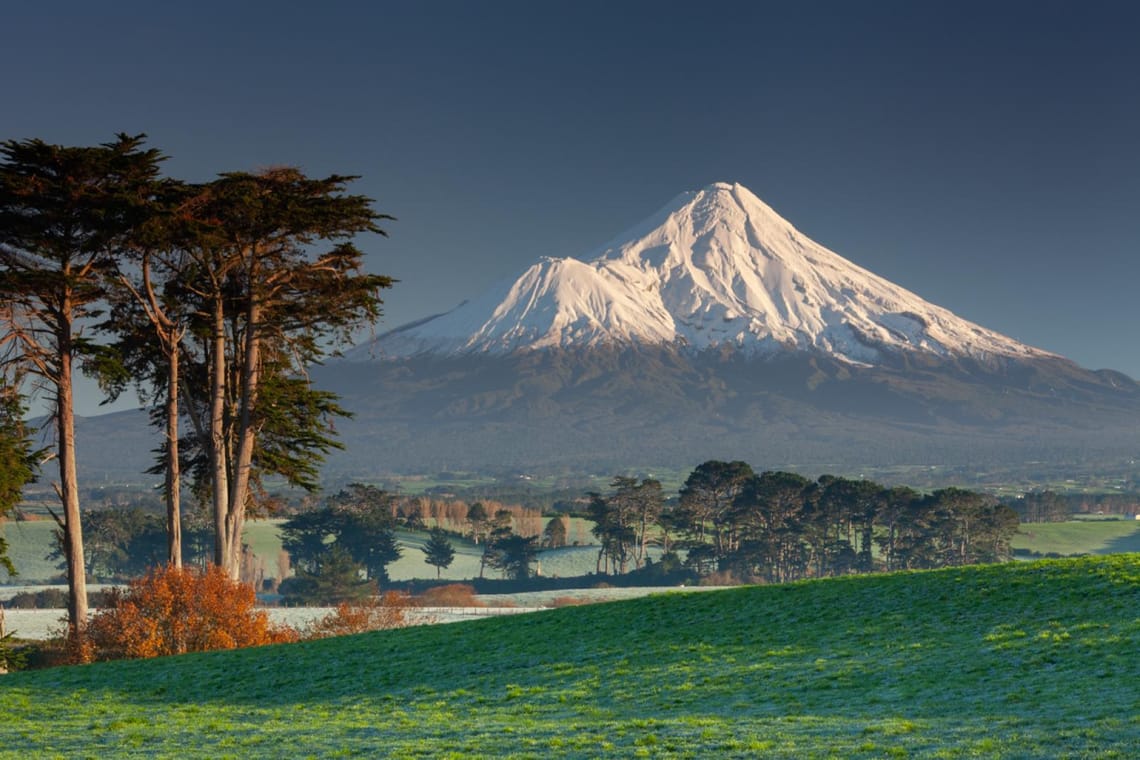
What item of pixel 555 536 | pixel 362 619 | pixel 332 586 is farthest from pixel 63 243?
pixel 555 536

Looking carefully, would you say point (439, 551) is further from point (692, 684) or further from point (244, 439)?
point (692, 684)

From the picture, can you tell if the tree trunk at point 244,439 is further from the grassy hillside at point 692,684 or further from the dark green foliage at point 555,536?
the dark green foliage at point 555,536

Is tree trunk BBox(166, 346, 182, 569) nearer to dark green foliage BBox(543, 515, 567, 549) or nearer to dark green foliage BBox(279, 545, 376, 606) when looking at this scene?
dark green foliage BBox(279, 545, 376, 606)

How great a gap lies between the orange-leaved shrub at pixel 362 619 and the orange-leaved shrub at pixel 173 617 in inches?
223

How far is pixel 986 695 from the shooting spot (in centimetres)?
2027

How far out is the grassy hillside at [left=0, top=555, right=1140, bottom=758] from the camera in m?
18.4

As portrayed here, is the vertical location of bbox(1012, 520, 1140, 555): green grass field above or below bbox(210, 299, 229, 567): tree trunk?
below

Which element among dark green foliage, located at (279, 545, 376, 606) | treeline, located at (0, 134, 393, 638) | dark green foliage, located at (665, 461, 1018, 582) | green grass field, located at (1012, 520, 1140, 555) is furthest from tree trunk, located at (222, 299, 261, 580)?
green grass field, located at (1012, 520, 1140, 555)

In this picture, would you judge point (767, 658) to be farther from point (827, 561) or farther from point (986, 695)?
point (827, 561)

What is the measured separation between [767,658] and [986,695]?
22.4 ft

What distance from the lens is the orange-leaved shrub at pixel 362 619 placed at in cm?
4425

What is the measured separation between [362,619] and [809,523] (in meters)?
64.3

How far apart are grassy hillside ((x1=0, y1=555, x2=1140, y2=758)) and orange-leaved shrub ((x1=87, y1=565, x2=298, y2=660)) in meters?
2.93

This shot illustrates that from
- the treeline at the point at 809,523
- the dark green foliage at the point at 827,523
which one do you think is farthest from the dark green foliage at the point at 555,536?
the dark green foliage at the point at 827,523
